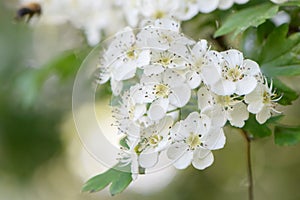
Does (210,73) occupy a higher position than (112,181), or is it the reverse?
(210,73)

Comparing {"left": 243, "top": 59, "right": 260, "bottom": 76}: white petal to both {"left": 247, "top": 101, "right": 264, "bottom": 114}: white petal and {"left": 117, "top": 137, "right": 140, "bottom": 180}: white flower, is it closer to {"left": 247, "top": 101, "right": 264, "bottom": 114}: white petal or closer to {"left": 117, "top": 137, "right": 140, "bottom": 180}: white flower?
{"left": 247, "top": 101, "right": 264, "bottom": 114}: white petal

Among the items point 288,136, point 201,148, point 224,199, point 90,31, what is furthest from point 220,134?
point 224,199

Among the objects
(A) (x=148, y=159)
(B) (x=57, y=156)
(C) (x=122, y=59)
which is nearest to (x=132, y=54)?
(C) (x=122, y=59)

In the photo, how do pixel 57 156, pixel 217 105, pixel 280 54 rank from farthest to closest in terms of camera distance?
pixel 57 156 < pixel 280 54 < pixel 217 105

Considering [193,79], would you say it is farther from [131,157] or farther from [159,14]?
[159,14]

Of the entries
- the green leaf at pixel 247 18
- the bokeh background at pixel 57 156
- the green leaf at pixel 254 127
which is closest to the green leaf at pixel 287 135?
the green leaf at pixel 254 127

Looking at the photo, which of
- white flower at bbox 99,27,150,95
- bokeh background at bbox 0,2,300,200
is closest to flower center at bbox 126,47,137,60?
white flower at bbox 99,27,150,95
